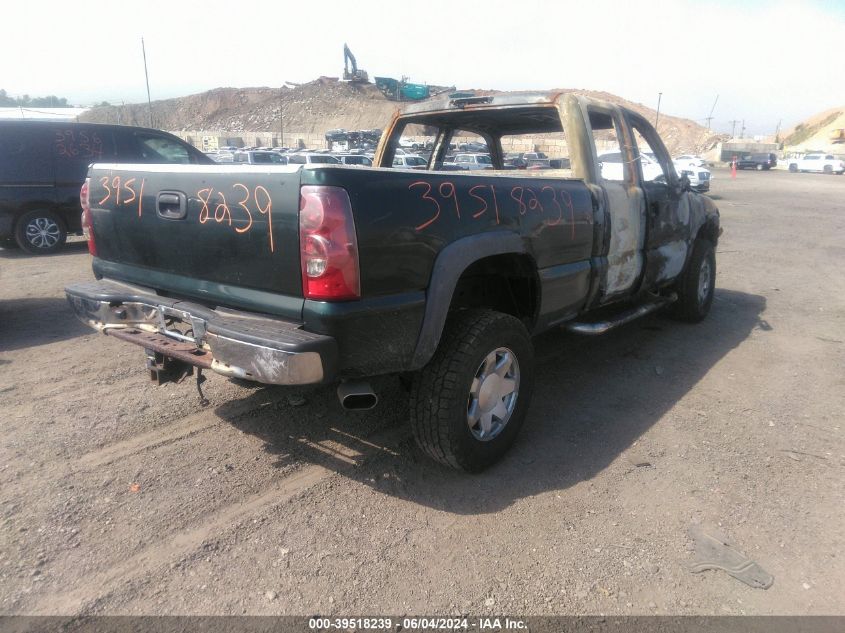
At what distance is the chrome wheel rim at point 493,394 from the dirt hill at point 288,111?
75.5 m

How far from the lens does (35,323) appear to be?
5.52 m

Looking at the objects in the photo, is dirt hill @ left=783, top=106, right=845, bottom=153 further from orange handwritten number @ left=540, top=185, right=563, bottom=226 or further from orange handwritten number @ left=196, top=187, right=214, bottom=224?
orange handwritten number @ left=196, top=187, right=214, bottom=224

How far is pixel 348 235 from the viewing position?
2.34 metres

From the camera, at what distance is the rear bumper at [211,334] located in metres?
2.32

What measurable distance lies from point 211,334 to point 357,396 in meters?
0.69

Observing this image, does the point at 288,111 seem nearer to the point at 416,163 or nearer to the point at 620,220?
the point at 416,163

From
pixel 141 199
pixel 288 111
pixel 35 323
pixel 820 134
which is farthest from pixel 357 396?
pixel 820 134

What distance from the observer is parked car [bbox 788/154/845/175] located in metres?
44.2

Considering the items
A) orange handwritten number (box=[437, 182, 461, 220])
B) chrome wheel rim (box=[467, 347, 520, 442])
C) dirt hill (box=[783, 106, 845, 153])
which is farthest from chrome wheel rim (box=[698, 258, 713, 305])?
dirt hill (box=[783, 106, 845, 153])

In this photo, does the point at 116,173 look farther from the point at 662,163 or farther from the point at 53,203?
the point at 53,203

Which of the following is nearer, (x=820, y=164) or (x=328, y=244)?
(x=328, y=244)

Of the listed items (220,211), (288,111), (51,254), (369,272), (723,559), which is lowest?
(723,559)

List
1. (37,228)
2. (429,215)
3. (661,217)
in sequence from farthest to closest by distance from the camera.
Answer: (37,228)
(661,217)
(429,215)

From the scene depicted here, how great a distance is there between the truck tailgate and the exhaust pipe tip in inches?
18.3
